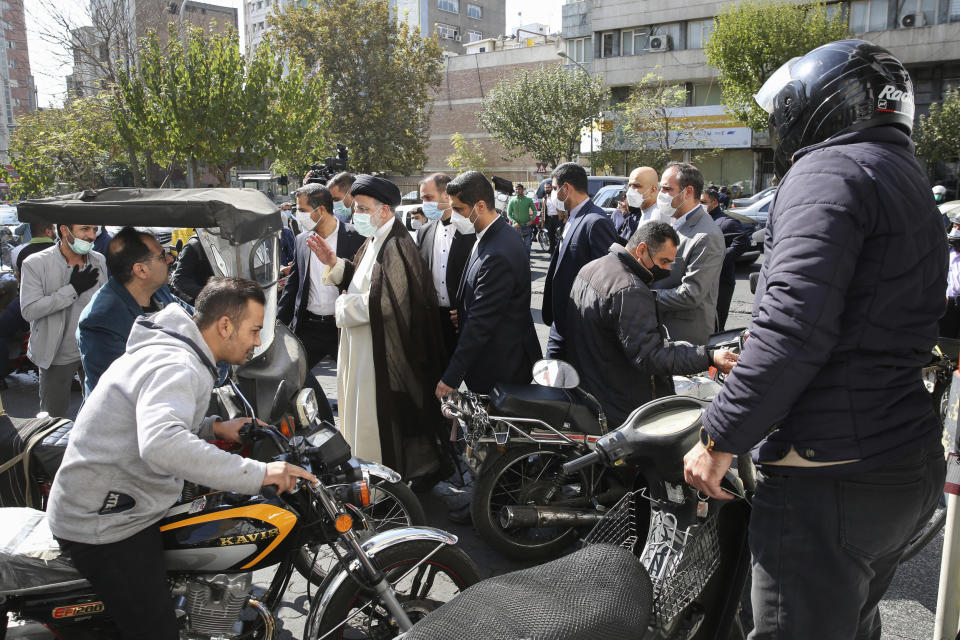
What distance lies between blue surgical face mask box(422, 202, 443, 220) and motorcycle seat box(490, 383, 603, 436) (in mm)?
2650

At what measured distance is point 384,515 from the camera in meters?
3.71

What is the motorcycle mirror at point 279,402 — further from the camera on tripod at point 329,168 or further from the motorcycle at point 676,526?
the camera on tripod at point 329,168

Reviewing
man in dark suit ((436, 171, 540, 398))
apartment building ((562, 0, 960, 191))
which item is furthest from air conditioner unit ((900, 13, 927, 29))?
man in dark suit ((436, 171, 540, 398))

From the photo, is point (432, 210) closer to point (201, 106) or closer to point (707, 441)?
point (707, 441)

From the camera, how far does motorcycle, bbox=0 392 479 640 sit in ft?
8.12

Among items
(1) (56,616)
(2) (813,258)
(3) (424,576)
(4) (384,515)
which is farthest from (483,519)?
(2) (813,258)

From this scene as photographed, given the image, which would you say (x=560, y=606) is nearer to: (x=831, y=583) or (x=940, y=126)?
(x=831, y=583)

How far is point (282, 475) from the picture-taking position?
2393mm

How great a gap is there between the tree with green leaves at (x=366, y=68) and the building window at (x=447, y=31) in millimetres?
33367

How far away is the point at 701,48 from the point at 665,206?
127 ft

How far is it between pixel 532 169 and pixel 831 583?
166ft

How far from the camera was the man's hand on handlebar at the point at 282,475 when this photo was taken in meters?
2.38

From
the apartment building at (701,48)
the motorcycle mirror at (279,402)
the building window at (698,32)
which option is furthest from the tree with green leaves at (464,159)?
the motorcycle mirror at (279,402)

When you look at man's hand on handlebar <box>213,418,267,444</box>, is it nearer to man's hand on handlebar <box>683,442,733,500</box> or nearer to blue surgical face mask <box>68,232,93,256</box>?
man's hand on handlebar <box>683,442,733,500</box>
